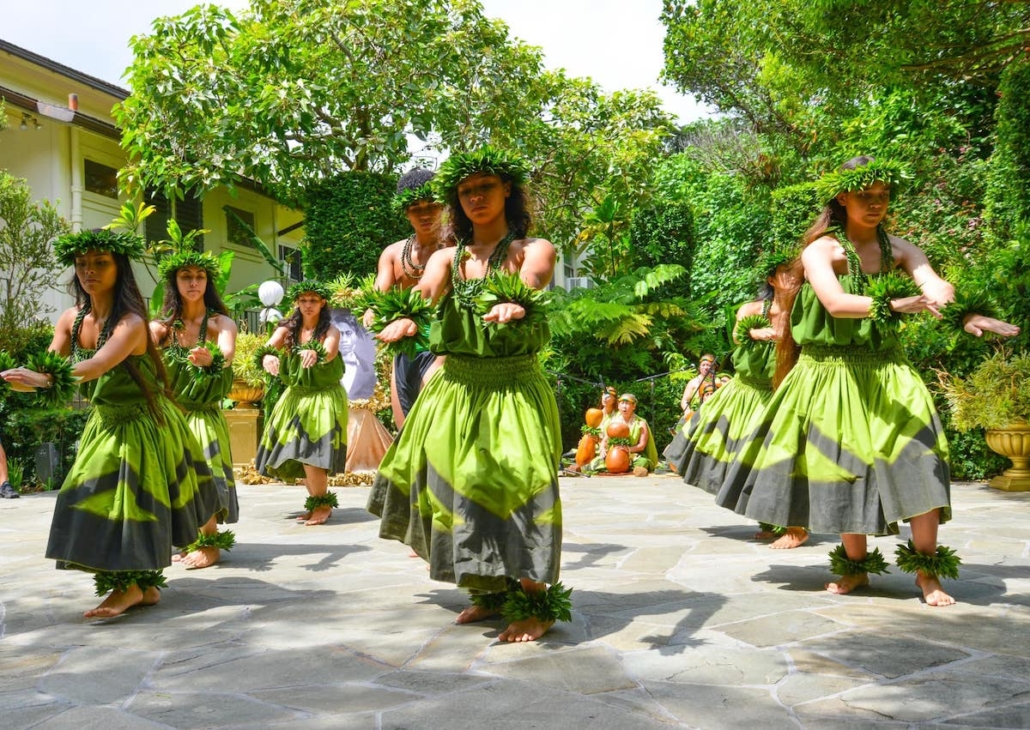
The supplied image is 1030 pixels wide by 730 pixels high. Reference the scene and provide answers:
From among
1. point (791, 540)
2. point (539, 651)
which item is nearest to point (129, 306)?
point (539, 651)

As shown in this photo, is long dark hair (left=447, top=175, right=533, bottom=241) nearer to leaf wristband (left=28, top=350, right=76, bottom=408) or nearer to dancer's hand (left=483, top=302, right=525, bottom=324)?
dancer's hand (left=483, top=302, right=525, bottom=324)

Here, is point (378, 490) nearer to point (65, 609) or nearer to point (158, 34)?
point (65, 609)

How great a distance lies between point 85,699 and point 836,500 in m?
3.05

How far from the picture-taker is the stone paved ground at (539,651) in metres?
2.79

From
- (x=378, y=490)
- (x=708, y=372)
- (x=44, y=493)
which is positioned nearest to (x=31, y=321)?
(x=44, y=493)

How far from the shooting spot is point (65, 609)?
4418mm

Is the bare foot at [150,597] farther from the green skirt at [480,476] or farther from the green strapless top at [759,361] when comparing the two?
the green strapless top at [759,361]

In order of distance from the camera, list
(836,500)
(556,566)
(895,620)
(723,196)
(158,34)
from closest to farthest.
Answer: (556,566) → (895,620) → (836,500) → (158,34) → (723,196)

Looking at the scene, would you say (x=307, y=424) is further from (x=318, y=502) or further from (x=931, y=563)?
(x=931, y=563)

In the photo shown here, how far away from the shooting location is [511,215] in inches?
157

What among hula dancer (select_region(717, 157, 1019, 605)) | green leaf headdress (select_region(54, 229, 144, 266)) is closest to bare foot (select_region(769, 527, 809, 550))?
hula dancer (select_region(717, 157, 1019, 605))

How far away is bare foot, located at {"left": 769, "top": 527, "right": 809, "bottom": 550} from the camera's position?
19.3 ft

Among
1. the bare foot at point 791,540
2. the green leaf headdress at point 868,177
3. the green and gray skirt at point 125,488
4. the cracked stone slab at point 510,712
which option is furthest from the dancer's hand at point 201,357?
the bare foot at point 791,540

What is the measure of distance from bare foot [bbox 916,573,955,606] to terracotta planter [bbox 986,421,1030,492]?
6.07 m
